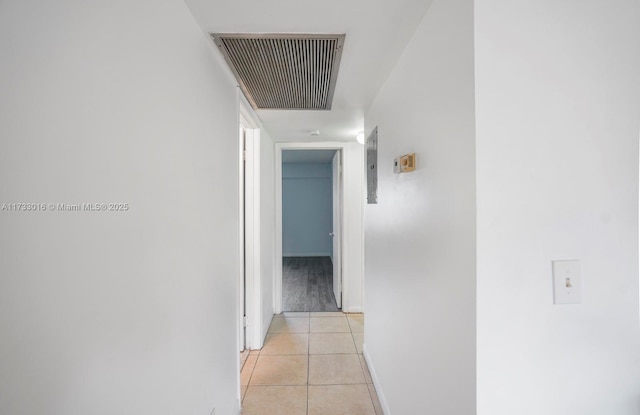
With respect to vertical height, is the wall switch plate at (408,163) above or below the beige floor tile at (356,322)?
above

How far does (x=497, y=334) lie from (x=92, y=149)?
1.20 meters

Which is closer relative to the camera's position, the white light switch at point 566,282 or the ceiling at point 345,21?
the white light switch at point 566,282

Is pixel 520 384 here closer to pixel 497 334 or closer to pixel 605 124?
pixel 497 334

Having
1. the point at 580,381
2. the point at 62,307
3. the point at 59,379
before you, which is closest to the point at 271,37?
the point at 62,307

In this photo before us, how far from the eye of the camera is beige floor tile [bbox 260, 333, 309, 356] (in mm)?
2766

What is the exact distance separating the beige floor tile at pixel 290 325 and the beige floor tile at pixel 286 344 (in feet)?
0.32

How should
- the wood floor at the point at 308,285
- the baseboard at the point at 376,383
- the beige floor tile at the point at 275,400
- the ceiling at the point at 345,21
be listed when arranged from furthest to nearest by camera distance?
the wood floor at the point at 308,285, the beige floor tile at the point at 275,400, the baseboard at the point at 376,383, the ceiling at the point at 345,21

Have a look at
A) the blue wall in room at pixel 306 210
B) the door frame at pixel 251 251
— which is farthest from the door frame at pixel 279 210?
the blue wall in room at pixel 306 210

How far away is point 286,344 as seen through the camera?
290 cm

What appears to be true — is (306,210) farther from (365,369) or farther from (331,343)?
(365,369)

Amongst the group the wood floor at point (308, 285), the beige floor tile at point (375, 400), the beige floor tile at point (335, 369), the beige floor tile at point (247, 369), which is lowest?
the beige floor tile at point (247, 369)

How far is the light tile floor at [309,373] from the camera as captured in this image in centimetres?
202

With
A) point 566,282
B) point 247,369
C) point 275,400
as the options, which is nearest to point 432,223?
point 566,282

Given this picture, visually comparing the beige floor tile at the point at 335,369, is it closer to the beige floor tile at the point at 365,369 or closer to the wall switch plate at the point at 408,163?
the beige floor tile at the point at 365,369
